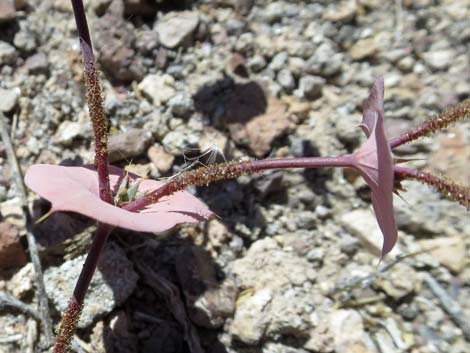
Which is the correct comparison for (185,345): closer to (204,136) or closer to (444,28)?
(204,136)

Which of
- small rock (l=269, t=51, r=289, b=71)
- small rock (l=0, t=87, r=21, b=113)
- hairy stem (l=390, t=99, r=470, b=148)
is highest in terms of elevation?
hairy stem (l=390, t=99, r=470, b=148)

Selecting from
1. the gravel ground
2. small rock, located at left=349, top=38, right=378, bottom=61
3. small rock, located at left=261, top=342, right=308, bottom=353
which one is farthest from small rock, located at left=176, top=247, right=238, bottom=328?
small rock, located at left=349, top=38, right=378, bottom=61

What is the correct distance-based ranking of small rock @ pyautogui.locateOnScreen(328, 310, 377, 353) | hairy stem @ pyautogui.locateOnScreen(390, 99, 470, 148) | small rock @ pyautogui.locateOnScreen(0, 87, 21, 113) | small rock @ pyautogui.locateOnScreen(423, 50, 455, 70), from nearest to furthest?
hairy stem @ pyautogui.locateOnScreen(390, 99, 470, 148) < small rock @ pyautogui.locateOnScreen(328, 310, 377, 353) < small rock @ pyautogui.locateOnScreen(0, 87, 21, 113) < small rock @ pyautogui.locateOnScreen(423, 50, 455, 70)

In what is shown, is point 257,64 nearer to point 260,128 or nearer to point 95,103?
point 260,128

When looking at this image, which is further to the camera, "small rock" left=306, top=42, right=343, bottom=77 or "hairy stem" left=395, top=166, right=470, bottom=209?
"small rock" left=306, top=42, right=343, bottom=77

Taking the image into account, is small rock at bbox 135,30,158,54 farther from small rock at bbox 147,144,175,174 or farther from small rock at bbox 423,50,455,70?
small rock at bbox 423,50,455,70

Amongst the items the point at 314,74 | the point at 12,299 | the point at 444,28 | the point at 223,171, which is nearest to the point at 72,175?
the point at 223,171

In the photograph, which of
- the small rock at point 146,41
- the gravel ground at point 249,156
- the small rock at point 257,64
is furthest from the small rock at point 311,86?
the small rock at point 146,41
